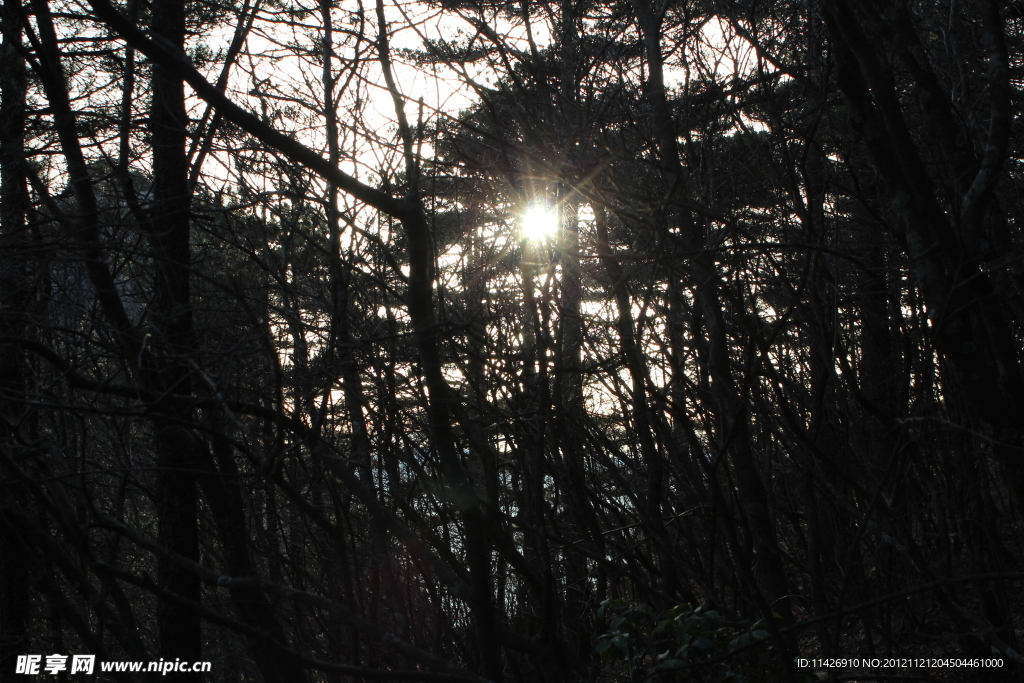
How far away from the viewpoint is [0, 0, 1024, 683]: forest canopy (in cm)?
308

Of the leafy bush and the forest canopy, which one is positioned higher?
the forest canopy

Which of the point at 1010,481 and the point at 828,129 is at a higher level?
the point at 828,129

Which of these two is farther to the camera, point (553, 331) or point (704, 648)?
point (553, 331)

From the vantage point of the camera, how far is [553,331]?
5.25 metres

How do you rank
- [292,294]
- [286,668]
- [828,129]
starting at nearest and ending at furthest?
[828,129], [292,294], [286,668]

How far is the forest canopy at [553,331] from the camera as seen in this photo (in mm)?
3082

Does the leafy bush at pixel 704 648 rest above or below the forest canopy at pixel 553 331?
below

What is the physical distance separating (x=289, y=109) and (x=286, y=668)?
11.8ft

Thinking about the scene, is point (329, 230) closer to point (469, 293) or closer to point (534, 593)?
point (469, 293)

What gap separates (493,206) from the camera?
5199mm

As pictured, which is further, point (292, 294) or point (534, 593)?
point (534, 593)

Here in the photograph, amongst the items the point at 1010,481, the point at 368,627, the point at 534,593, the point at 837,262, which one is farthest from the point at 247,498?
the point at 1010,481

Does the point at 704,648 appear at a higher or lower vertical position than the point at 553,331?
lower

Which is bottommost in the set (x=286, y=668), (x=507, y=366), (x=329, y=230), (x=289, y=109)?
(x=286, y=668)
